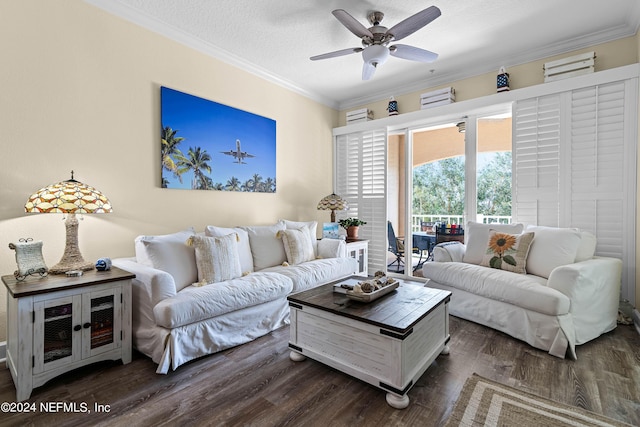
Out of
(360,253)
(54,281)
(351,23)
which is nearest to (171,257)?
(54,281)

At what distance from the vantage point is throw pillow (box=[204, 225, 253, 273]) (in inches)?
114

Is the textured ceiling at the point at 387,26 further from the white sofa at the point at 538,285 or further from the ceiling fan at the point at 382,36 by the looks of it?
the white sofa at the point at 538,285

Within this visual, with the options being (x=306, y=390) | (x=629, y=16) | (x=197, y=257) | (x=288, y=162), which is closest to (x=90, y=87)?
(x=197, y=257)

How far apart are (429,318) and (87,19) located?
3.44 metres

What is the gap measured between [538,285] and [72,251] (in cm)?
351

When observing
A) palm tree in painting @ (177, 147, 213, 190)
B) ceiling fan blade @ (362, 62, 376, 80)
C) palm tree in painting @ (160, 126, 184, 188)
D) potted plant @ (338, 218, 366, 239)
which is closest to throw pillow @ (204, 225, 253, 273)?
palm tree in painting @ (177, 147, 213, 190)

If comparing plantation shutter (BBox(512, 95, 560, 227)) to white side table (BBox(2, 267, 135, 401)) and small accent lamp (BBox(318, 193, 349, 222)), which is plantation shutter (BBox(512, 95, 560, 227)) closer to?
small accent lamp (BBox(318, 193, 349, 222))

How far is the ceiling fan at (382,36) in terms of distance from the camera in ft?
7.48

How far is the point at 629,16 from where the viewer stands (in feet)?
9.10

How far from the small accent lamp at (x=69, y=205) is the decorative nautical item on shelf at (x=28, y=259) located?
0.10m

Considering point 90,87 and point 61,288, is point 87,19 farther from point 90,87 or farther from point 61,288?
point 61,288

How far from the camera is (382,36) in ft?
8.41

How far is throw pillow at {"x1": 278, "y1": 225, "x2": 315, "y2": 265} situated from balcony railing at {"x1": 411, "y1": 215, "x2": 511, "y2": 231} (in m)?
1.89

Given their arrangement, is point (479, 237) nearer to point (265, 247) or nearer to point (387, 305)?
point (387, 305)
